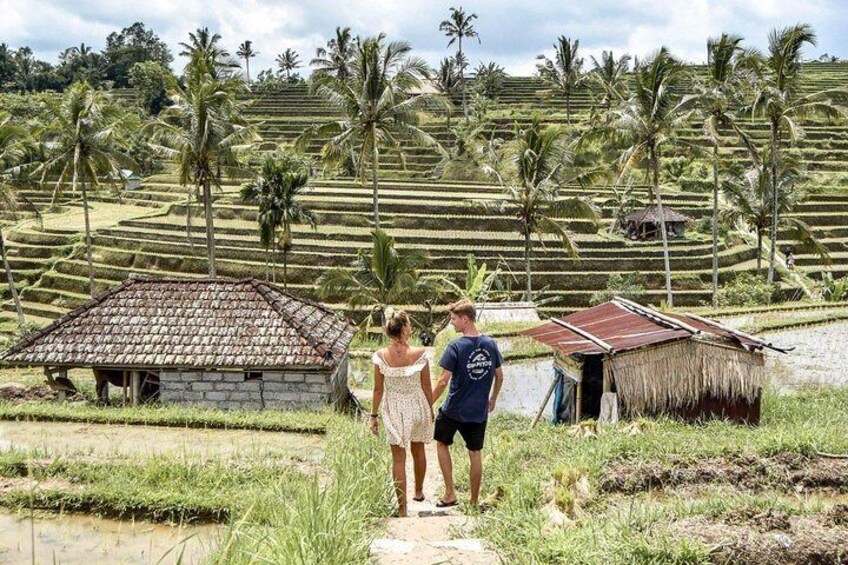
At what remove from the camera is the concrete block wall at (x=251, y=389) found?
47.3ft

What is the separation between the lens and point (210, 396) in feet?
47.6

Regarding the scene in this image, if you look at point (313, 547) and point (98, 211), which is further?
point (98, 211)

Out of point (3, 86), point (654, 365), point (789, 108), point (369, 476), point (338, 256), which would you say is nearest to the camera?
point (369, 476)

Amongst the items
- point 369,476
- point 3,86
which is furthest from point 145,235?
point 3,86

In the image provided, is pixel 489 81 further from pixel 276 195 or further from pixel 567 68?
pixel 276 195

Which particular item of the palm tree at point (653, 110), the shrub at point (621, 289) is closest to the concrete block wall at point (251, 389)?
the palm tree at point (653, 110)

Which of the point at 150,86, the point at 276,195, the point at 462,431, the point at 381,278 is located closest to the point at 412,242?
the point at 276,195

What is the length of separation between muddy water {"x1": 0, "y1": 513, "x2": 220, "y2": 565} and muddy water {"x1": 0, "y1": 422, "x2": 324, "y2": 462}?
5.38 ft

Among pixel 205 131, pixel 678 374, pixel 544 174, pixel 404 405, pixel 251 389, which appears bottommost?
pixel 251 389

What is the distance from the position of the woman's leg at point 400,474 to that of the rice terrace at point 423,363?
3 cm

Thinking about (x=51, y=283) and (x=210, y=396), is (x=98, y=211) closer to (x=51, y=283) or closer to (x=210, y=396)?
(x=51, y=283)

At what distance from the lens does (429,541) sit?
17.2 feet

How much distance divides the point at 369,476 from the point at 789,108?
22202 millimetres

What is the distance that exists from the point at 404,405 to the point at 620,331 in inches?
234
